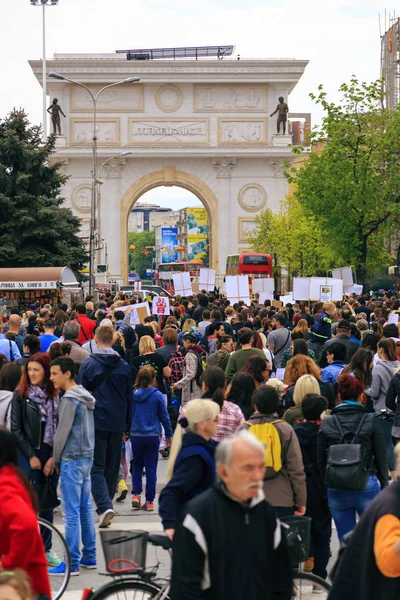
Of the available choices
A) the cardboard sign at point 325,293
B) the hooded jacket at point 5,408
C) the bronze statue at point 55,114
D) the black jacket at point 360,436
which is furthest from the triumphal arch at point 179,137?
the black jacket at point 360,436

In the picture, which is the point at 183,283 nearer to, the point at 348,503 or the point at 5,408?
the point at 5,408

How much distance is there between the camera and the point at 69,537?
8844 mm

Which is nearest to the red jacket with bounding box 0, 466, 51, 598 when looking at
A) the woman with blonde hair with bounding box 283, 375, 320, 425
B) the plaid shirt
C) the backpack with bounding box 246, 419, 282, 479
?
the backpack with bounding box 246, 419, 282, 479

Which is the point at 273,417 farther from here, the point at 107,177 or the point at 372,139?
the point at 107,177

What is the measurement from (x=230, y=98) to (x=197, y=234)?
85318 mm

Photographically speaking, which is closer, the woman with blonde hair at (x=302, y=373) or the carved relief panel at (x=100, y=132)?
the woman with blonde hair at (x=302, y=373)

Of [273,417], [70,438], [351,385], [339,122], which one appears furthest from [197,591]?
Result: [339,122]

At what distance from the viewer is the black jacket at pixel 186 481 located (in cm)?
589

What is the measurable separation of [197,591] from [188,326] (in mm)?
12040

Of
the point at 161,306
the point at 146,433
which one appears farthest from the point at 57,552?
the point at 161,306

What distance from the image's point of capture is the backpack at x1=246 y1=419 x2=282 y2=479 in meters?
7.39

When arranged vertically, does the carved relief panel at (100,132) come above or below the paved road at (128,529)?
above

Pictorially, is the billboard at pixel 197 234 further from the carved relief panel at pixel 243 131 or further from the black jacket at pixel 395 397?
the black jacket at pixel 395 397

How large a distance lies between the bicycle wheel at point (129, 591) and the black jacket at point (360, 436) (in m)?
2.10
